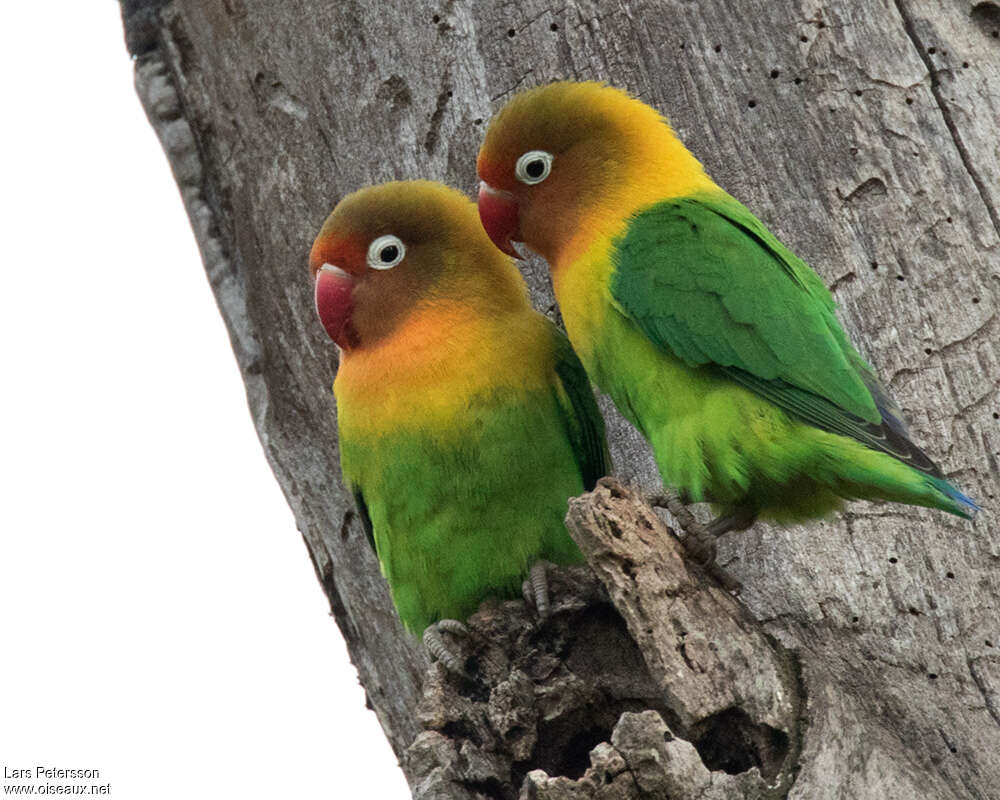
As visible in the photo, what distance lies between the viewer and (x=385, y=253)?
13.1 feet

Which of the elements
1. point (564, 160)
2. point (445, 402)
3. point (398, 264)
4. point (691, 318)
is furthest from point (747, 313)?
point (398, 264)

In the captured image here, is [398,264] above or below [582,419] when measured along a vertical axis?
above

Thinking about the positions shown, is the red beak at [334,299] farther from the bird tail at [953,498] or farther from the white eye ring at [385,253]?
the bird tail at [953,498]

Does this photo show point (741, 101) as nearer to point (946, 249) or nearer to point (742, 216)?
point (742, 216)

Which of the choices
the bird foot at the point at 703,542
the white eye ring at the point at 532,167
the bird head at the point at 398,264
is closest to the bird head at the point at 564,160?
the white eye ring at the point at 532,167

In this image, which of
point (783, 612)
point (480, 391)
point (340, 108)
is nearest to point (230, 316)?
point (340, 108)

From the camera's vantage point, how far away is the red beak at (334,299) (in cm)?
395

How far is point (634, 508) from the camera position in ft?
9.77

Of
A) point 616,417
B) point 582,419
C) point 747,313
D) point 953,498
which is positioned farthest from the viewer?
point 616,417

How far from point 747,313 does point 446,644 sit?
1338mm

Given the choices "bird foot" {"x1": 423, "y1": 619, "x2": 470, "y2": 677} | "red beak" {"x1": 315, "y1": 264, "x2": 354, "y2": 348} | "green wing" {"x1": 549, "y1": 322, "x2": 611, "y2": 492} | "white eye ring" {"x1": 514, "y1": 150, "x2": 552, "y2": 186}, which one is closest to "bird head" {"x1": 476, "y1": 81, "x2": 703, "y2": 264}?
"white eye ring" {"x1": 514, "y1": 150, "x2": 552, "y2": 186}

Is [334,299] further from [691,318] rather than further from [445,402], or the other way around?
[691,318]

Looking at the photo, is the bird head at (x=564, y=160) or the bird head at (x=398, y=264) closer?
the bird head at (x=564, y=160)

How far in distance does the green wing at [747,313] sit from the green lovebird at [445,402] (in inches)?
18.5
